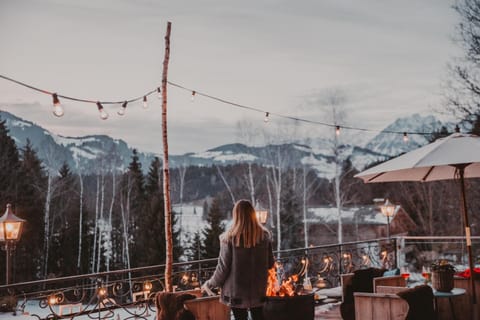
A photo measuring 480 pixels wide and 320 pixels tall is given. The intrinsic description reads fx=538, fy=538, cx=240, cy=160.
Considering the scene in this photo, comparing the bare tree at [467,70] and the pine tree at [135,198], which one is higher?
the bare tree at [467,70]

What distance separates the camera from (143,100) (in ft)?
22.9

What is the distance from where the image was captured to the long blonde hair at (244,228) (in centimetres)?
404

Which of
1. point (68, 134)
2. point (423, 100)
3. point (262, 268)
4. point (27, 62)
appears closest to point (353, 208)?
point (423, 100)

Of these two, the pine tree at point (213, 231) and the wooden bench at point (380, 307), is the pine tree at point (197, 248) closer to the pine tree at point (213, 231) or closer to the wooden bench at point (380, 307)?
the pine tree at point (213, 231)

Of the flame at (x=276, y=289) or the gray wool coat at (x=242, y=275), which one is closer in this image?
the gray wool coat at (x=242, y=275)

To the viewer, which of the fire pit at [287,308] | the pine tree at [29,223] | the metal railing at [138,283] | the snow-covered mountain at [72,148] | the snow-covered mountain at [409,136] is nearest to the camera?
the fire pit at [287,308]

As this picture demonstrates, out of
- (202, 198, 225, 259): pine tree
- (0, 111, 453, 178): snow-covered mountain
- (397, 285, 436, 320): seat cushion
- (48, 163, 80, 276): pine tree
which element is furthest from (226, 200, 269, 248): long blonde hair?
(48, 163, 80, 276): pine tree

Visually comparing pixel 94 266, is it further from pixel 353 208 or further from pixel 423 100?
pixel 423 100

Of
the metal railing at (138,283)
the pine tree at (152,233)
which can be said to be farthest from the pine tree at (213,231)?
the metal railing at (138,283)

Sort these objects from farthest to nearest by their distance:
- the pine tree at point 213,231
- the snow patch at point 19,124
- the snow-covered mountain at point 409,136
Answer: the snow patch at point 19,124
the pine tree at point 213,231
the snow-covered mountain at point 409,136

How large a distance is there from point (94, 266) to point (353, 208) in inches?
481

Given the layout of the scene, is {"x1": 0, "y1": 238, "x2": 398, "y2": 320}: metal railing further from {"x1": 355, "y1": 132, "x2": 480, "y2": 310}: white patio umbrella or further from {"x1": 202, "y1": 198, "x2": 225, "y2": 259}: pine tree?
{"x1": 202, "y1": 198, "x2": 225, "y2": 259}: pine tree

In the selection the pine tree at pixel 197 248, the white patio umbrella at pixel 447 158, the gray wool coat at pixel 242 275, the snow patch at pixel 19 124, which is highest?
the snow patch at pixel 19 124

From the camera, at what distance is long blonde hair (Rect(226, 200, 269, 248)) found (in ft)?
13.3
